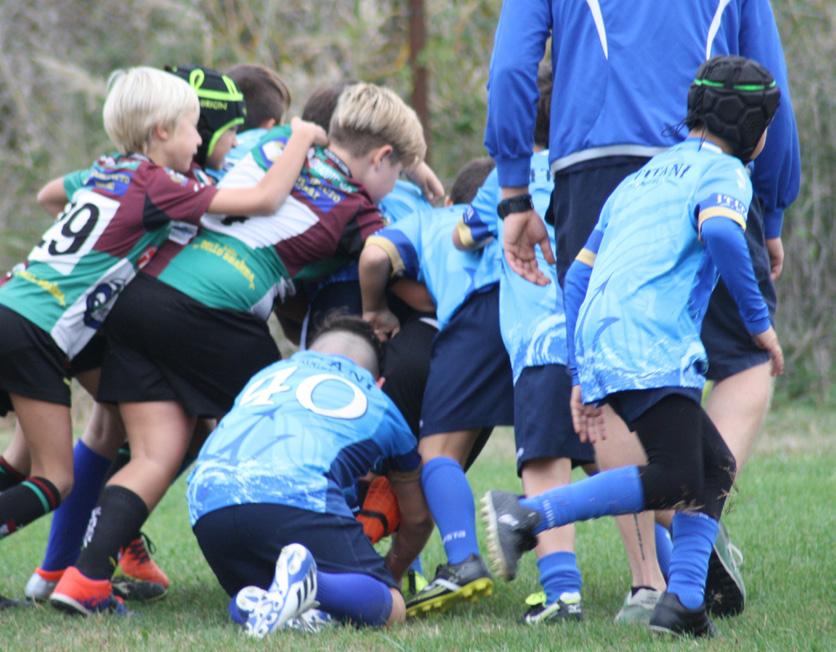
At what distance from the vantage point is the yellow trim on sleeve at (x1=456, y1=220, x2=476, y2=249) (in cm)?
448

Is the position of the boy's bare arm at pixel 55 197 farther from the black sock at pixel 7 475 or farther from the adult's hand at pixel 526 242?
the adult's hand at pixel 526 242

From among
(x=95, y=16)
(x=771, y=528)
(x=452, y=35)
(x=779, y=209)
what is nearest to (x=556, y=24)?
(x=779, y=209)

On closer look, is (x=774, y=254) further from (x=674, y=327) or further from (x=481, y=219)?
(x=674, y=327)

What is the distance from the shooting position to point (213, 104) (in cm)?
495

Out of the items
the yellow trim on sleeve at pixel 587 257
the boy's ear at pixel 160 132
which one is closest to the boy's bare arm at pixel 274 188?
the boy's ear at pixel 160 132

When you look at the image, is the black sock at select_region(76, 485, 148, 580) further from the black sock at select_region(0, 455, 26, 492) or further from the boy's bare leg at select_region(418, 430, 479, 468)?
the boy's bare leg at select_region(418, 430, 479, 468)

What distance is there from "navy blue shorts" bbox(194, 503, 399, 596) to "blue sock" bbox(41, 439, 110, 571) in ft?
3.66

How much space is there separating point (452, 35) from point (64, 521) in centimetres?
760

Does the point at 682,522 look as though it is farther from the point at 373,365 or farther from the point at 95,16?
the point at 95,16

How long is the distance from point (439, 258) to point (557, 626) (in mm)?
1417

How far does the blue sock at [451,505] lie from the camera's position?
4164 millimetres

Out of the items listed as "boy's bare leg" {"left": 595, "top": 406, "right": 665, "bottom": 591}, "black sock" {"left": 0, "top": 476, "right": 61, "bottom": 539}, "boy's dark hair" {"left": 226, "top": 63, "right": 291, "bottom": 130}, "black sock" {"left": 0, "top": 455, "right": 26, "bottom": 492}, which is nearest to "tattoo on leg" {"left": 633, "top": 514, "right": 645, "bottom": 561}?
"boy's bare leg" {"left": 595, "top": 406, "right": 665, "bottom": 591}

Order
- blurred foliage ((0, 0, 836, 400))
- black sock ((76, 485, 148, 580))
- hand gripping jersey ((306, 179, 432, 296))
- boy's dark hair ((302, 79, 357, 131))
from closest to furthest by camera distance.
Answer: black sock ((76, 485, 148, 580))
hand gripping jersey ((306, 179, 432, 296))
boy's dark hair ((302, 79, 357, 131))
blurred foliage ((0, 0, 836, 400))

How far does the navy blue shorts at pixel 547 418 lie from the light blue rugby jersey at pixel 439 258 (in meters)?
0.50
